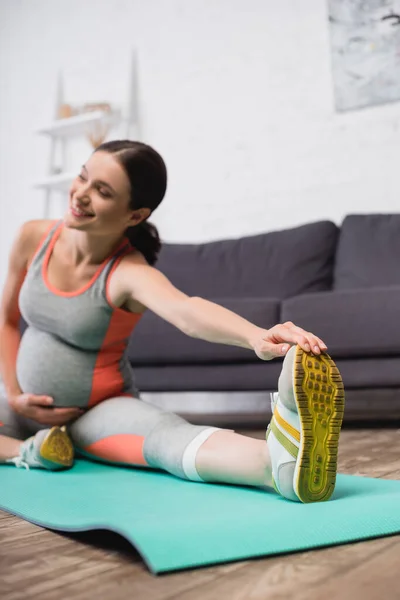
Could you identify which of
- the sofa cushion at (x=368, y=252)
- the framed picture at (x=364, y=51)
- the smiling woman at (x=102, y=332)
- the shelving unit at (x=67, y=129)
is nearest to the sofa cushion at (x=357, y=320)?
the sofa cushion at (x=368, y=252)

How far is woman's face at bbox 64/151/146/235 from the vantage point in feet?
5.48

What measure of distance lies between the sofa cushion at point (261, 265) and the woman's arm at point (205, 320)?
1578 millimetres

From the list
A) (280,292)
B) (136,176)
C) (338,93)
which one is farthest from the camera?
(338,93)

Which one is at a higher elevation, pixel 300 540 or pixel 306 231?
pixel 306 231

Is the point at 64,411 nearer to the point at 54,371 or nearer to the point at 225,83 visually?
the point at 54,371

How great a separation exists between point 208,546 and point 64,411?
856mm

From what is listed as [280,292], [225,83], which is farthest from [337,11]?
[280,292]

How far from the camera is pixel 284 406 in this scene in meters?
1.24

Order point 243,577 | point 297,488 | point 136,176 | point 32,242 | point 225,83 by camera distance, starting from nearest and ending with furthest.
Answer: point 243,577, point 297,488, point 136,176, point 32,242, point 225,83

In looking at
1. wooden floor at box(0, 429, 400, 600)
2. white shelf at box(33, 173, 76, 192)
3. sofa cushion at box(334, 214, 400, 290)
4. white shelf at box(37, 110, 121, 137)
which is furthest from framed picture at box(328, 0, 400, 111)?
wooden floor at box(0, 429, 400, 600)

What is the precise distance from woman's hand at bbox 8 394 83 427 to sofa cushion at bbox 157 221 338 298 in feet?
5.11

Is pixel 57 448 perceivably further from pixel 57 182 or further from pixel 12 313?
pixel 57 182

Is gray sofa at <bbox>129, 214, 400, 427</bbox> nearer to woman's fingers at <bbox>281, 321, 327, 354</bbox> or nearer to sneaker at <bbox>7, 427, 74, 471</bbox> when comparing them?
sneaker at <bbox>7, 427, 74, 471</bbox>

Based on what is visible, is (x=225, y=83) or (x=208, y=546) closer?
(x=208, y=546)
